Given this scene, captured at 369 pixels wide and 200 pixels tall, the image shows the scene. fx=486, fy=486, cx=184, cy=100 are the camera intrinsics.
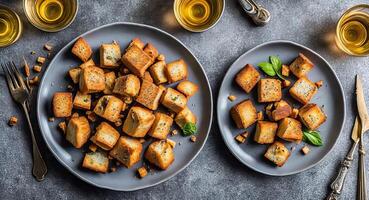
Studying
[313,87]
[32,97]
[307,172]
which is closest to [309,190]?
[307,172]

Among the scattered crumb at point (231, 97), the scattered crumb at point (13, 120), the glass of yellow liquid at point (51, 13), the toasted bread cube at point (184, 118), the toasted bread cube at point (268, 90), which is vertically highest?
the glass of yellow liquid at point (51, 13)

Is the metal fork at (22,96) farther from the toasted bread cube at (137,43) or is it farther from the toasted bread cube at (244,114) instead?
the toasted bread cube at (244,114)

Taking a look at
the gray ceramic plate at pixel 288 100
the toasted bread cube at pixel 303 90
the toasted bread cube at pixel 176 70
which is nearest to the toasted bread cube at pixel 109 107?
the toasted bread cube at pixel 176 70

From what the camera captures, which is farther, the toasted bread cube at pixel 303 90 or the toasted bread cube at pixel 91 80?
the toasted bread cube at pixel 303 90

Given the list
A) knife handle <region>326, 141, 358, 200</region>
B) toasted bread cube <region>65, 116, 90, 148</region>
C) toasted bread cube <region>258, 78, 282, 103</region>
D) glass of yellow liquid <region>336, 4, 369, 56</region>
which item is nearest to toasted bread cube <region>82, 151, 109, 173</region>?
toasted bread cube <region>65, 116, 90, 148</region>

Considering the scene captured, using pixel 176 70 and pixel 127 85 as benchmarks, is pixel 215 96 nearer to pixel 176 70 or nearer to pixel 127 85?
pixel 176 70

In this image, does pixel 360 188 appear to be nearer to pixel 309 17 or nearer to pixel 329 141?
pixel 329 141
